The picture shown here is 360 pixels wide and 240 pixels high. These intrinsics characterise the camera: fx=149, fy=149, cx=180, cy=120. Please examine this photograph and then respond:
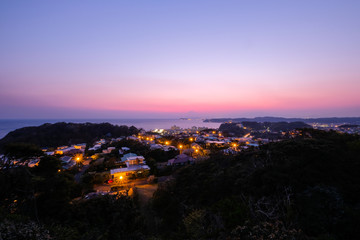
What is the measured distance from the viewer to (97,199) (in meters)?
7.36

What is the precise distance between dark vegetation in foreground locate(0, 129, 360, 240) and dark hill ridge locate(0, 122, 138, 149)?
142ft

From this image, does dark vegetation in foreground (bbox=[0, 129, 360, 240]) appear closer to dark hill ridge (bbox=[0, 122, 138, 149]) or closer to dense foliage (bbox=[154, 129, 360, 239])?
dense foliage (bbox=[154, 129, 360, 239])

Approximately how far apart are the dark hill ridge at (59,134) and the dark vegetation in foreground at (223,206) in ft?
142

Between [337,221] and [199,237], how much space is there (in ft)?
12.7

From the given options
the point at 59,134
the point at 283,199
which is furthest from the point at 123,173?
the point at 59,134

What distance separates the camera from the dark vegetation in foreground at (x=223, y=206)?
13.5 feet

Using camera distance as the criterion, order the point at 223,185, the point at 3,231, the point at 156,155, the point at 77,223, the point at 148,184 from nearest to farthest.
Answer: the point at 3,231, the point at 77,223, the point at 223,185, the point at 148,184, the point at 156,155

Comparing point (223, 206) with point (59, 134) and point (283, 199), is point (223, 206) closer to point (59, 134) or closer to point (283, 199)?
point (283, 199)

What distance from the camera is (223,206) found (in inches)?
235

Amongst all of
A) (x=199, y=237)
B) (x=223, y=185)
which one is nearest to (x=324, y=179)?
(x=223, y=185)

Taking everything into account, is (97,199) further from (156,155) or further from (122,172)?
(156,155)

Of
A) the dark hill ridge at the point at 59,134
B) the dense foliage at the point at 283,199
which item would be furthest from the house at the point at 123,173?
the dark hill ridge at the point at 59,134

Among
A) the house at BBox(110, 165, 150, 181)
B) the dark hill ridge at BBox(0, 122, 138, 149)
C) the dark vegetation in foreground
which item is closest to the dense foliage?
the dark vegetation in foreground

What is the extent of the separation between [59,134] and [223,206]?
54.7 meters
